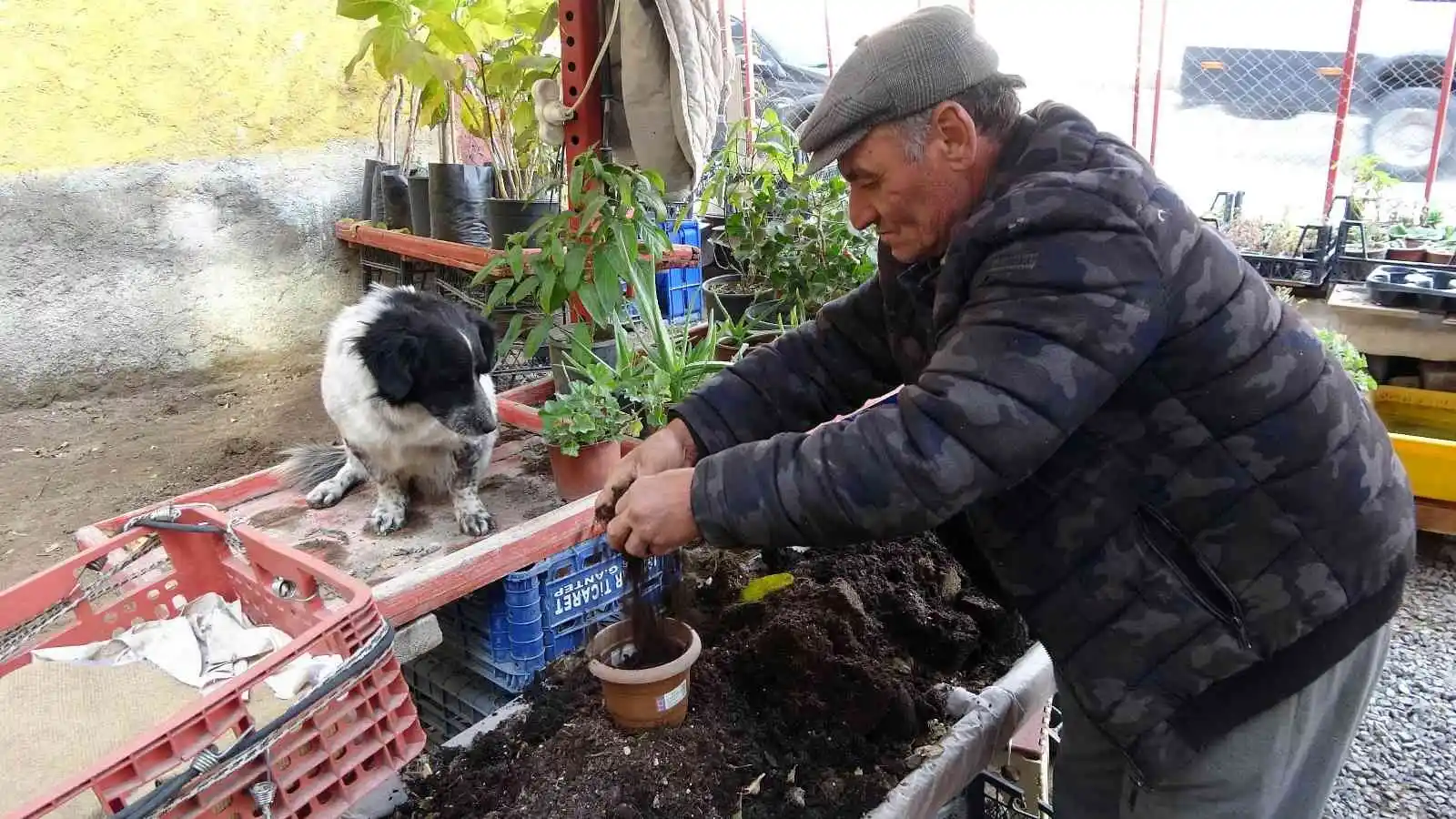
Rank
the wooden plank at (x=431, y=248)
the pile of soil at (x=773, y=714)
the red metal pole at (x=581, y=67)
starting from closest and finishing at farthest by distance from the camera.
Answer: the pile of soil at (x=773, y=714) → the red metal pole at (x=581, y=67) → the wooden plank at (x=431, y=248)

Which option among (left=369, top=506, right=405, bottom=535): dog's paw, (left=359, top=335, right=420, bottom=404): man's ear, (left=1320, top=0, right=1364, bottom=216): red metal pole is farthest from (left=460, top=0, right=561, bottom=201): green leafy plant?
(left=1320, top=0, right=1364, bottom=216): red metal pole

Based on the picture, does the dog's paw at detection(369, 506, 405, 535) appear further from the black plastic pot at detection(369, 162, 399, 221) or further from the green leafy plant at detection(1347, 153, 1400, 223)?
the green leafy plant at detection(1347, 153, 1400, 223)

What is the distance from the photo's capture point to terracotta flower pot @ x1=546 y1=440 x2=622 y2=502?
9.30 ft

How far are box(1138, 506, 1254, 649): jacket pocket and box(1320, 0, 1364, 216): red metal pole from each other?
539cm

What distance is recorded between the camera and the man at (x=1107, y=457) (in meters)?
1.20

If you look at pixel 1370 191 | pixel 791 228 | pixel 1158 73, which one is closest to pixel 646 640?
pixel 791 228

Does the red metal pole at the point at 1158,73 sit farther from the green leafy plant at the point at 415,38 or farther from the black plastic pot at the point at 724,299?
the green leafy plant at the point at 415,38

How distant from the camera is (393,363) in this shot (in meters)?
2.68

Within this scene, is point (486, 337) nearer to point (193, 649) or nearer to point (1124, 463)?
point (193, 649)

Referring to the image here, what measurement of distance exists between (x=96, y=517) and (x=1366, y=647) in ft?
16.6

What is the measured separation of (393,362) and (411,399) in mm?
170

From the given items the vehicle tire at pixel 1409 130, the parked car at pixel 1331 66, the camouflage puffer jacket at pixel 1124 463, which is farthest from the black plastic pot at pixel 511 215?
the vehicle tire at pixel 1409 130

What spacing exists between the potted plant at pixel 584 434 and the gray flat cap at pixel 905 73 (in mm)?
1565

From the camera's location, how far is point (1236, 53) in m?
7.43
